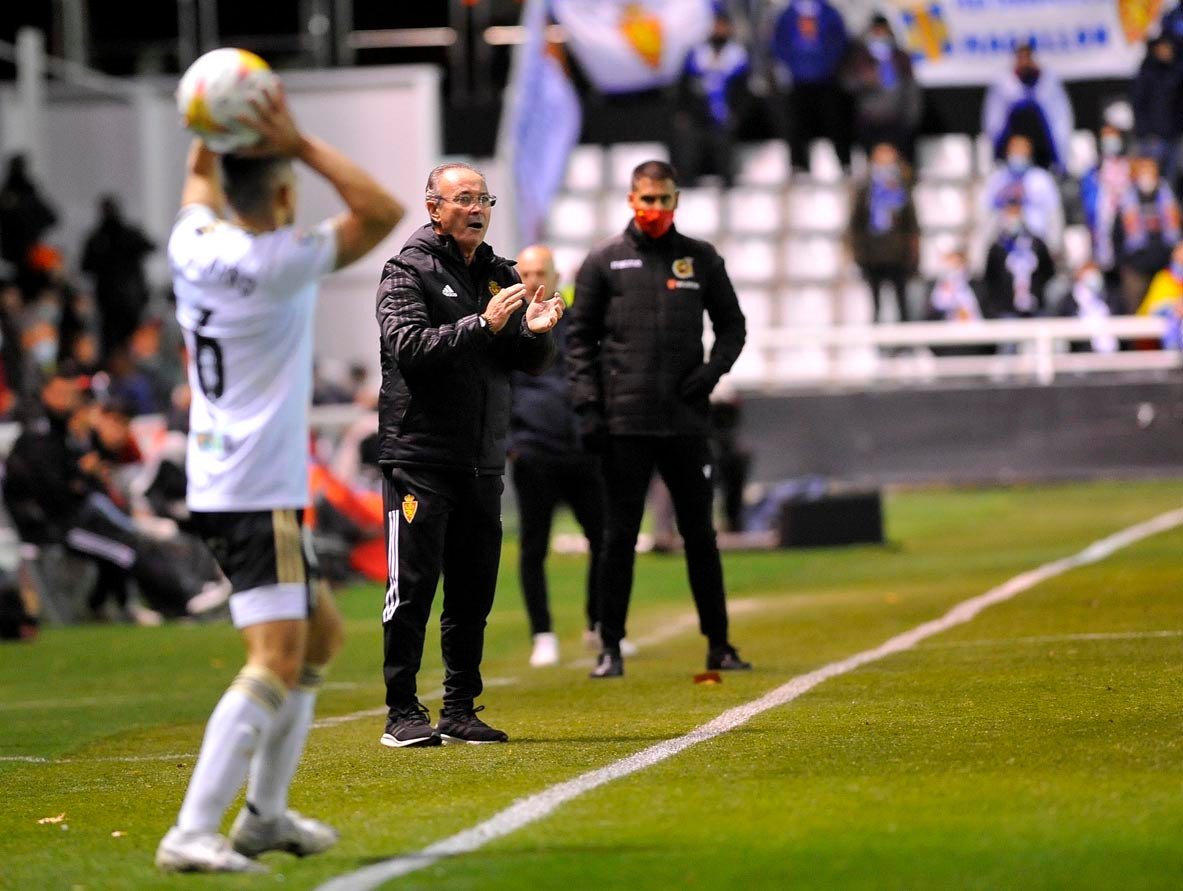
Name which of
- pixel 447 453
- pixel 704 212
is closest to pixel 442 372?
pixel 447 453

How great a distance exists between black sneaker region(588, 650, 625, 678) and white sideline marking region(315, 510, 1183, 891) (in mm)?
984

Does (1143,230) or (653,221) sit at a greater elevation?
(653,221)

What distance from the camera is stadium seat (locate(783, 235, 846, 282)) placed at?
26297 millimetres

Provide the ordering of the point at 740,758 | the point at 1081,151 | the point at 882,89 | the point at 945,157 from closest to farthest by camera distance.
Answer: the point at 740,758
the point at 882,89
the point at 1081,151
the point at 945,157

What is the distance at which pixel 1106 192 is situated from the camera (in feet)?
78.4

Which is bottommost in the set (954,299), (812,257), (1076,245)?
(954,299)

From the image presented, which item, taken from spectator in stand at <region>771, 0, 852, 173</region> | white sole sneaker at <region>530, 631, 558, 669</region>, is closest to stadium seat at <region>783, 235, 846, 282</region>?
spectator in stand at <region>771, 0, 852, 173</region>

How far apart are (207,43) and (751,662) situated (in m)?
17.9

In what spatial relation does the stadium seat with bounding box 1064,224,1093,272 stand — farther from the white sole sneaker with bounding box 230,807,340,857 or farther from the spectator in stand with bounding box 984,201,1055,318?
the white sole sneaker with bounding box 230,807,340,857

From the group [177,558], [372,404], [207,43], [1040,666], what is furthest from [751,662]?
[207,43]

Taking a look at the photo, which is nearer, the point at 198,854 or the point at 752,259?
the point at 198,854

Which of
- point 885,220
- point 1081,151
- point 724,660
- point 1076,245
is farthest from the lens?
point 1081,151

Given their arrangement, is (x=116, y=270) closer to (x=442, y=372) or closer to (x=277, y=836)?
(x=442, y=372)

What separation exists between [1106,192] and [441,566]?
57.9 feet
